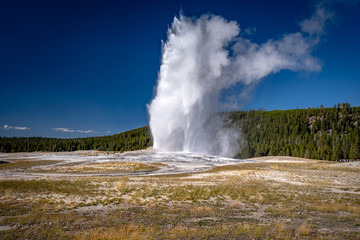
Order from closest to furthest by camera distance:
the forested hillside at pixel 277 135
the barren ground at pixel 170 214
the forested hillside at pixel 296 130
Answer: the barren ground at pixel 170 214
the forested hillside at pixel 296 130
the forested hillside at pixel 277 135

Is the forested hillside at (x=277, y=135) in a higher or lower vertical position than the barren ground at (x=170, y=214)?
higher

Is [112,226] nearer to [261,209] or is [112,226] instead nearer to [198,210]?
[198,210]

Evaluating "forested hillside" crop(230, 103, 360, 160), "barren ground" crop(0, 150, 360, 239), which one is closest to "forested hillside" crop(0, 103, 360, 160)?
"forested hillside" crop(230, 103, 360, 160)

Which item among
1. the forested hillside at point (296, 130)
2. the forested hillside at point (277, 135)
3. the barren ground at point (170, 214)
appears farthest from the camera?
the forested hillside at point (277, 135)

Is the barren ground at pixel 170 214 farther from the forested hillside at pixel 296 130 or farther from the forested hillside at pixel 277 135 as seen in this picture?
the forested hillside at pixel 277 135

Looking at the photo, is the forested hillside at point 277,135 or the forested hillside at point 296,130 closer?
the forested hillside at point 296,130

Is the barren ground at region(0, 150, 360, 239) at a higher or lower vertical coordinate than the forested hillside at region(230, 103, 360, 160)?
lower

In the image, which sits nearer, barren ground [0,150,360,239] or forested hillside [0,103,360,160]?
barren ground [0,150,360,239]

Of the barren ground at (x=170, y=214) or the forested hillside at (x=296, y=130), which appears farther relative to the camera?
the forested hillside at (x=296, y=130)

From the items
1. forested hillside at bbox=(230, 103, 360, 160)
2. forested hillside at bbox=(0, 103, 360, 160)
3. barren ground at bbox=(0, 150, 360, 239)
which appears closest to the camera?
barren ground at bbox=(0, 150, 360, 239)

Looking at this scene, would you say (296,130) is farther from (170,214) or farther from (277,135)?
(170,214)

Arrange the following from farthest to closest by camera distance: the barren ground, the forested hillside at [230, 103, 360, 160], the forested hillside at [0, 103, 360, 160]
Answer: the forested hillside at [0, 103, 360, 160]
the forested hillside at [230, 103, 360, 160]
the barren ground

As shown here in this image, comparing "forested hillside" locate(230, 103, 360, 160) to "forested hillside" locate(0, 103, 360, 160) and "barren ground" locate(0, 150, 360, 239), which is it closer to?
"forested hillside" locate(0, 103, 360, 160)

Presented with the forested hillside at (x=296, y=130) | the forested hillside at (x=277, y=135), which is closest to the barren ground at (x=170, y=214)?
the forested hillside at (x=296, y=130)
